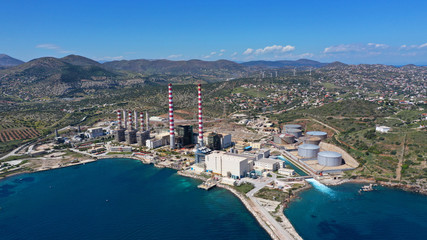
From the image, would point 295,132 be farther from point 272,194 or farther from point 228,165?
point 272,194

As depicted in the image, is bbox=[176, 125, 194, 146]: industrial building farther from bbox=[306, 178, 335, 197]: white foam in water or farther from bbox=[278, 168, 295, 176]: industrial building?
bbox=[306, 178, 335, 197]: white foam in water

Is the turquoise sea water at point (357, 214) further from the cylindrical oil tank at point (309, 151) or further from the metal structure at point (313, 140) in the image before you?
the metal structure at point (313, 140)

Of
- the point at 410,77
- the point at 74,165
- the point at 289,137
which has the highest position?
the point at 410,77

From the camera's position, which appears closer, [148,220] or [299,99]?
[148,220]

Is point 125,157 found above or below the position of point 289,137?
below

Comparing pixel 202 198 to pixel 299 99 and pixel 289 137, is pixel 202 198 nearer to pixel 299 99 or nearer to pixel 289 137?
pixel 289 137

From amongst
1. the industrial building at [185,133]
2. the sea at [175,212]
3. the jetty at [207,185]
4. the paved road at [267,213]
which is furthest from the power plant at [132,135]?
the paved road at [267,213]

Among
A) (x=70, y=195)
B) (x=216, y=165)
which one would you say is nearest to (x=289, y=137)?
(x=216, y=165)
